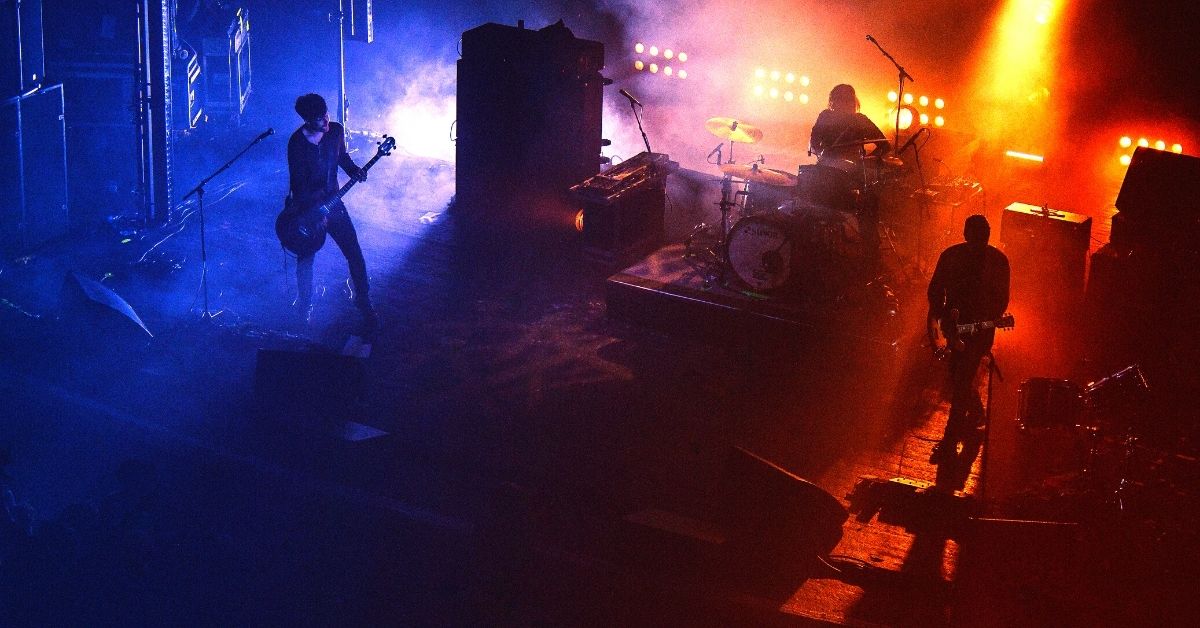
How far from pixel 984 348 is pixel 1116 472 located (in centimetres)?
113

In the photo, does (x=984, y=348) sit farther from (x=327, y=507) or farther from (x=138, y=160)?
(x=138, y=160)

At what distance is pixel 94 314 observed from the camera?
7.80 meters

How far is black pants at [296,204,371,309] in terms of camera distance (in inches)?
318

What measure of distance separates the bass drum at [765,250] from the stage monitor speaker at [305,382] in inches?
150

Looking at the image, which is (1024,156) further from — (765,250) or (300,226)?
(300,226)

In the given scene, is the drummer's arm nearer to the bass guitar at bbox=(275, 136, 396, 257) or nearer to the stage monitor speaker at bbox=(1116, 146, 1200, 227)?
the stage monitor speaker at bbox=(1116, 146, 1200, 227)

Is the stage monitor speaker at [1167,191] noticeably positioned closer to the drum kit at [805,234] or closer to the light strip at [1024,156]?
the drum kit at [805,234]

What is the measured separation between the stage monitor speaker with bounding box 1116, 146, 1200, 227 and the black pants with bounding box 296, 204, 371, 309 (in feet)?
25.9

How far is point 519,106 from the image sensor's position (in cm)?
1151

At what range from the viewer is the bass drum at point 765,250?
858 cm

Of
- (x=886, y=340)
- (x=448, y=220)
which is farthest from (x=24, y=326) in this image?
(x=886, y=340)

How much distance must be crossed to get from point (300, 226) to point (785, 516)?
15.6 feet

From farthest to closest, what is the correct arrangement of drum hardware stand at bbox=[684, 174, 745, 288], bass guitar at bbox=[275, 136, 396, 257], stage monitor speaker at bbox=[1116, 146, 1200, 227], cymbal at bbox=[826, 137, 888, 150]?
stage monitor speaker at bbox=[1116, 146, 1200, 227], cymbal at bbox=[826, 137, 888, 150], drum hardware stand at bbox=[684, 174, 745, 288], bass guitar at bbox=[275, 136, 396, 257]

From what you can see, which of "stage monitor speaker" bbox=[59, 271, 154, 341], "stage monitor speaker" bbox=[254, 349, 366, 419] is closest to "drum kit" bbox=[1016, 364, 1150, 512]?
"stage monitor speaker" bbox=[254, 349, 366, 419]
